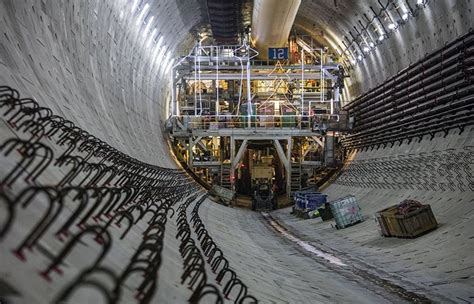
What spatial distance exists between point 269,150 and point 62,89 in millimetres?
25826

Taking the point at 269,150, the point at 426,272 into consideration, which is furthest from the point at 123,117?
the point at 269,150

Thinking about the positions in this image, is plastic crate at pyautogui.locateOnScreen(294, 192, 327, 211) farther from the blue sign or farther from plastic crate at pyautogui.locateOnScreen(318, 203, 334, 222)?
the blue sign

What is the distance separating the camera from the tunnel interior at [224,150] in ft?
14.8

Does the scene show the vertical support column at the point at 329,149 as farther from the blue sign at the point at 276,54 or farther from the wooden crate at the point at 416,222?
the wooden crate at the point at 416,222

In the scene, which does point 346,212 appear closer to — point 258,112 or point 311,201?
point 311,201

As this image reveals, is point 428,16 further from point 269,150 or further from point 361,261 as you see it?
point 269,150

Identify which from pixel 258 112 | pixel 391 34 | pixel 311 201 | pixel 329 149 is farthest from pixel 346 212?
pixel 258 112

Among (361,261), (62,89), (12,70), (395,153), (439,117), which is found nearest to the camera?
(12,70)

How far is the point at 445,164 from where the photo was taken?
15484 millimetres

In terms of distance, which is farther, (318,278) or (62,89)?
(62,89)

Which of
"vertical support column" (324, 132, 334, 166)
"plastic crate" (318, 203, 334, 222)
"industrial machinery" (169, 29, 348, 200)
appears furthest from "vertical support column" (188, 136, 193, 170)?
"plastic crate" (318, 203, 334, 222)

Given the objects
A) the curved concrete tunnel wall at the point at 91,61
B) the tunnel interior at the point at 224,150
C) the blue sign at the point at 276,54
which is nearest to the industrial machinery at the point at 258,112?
the blue sign at the point at 276,54

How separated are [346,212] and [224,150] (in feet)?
60.8

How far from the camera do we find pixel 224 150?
1379 inches
